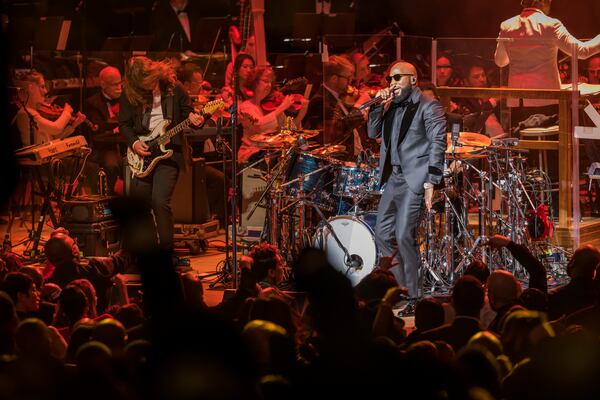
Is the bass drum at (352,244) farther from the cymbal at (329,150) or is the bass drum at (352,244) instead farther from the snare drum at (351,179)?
the cymbal at (329,150)

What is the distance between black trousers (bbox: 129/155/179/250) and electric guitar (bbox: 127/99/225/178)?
69 millimetres

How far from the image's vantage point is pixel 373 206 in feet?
38.4

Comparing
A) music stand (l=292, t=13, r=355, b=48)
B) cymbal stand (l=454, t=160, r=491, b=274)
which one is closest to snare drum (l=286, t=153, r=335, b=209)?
cymbal stand (l=454, t=160, r=491, b=274)

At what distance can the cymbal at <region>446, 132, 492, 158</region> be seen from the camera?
11.1 metres

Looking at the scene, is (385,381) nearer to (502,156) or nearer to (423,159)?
(423,159)

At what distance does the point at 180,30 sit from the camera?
17.9 m

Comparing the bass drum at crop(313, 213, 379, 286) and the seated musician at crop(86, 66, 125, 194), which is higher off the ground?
the seated musician at crop(86, 66, 125, 194)

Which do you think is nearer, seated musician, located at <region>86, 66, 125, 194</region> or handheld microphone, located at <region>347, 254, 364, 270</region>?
handheld microphone, located at <region>347, 254, 364, 270</region>

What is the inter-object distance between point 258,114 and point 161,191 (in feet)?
10.0

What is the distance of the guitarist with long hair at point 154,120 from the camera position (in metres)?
11.2

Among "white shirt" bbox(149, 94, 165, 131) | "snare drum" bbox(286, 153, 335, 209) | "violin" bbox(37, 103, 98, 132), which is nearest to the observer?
"white shirt" bbox(149, 94, 165, 131)

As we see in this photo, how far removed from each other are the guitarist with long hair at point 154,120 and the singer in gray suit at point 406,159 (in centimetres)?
213

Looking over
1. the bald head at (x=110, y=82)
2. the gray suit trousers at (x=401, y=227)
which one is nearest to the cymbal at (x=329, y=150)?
the gray suit trousers at (x=401, y=227)

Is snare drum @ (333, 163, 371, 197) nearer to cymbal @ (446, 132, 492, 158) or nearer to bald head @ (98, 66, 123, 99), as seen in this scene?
cymbal @ (446, 132, 492, 158)
